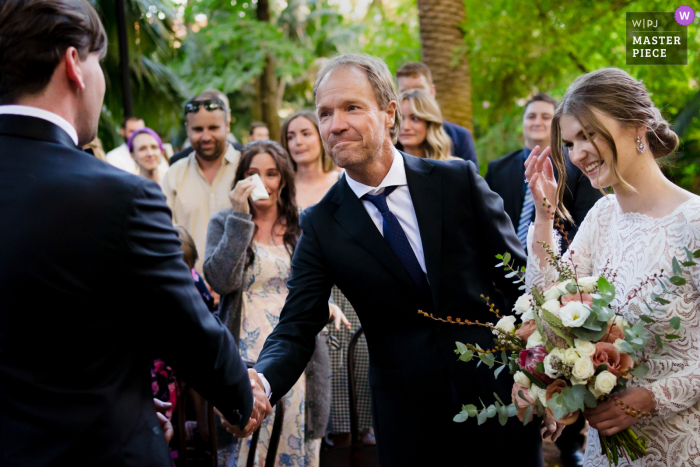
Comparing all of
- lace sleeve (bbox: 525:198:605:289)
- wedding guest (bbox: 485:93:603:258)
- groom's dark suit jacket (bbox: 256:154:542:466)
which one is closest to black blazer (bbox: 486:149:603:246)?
wedding guest (bbox: 485:93:603:258)

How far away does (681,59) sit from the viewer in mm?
7977

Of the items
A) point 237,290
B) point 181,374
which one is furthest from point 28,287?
point 237,290

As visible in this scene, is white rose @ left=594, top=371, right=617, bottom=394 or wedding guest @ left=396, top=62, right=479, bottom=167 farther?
wedding guest @ left=396, top=62, right=479, bottom=167

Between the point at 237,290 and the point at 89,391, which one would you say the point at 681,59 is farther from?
the point at 89,391

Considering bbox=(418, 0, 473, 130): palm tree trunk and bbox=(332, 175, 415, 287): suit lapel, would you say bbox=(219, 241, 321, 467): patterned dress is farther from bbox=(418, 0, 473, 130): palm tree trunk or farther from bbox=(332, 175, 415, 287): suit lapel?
bbox=(418, 0, 473, 130): palm tree trunk

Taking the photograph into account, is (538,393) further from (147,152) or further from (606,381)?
(147,152)

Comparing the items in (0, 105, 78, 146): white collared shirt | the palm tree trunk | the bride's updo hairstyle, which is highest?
the palm tree trunk

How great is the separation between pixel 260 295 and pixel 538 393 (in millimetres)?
2298

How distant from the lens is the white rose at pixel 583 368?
1.86 metres

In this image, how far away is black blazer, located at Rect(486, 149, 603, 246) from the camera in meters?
4.20

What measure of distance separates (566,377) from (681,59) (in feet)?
24.7

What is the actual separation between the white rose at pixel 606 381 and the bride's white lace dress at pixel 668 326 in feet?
0.73

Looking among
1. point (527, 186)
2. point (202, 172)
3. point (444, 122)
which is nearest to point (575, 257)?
point (527, 186)

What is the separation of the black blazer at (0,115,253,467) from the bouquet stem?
1.44 metres
